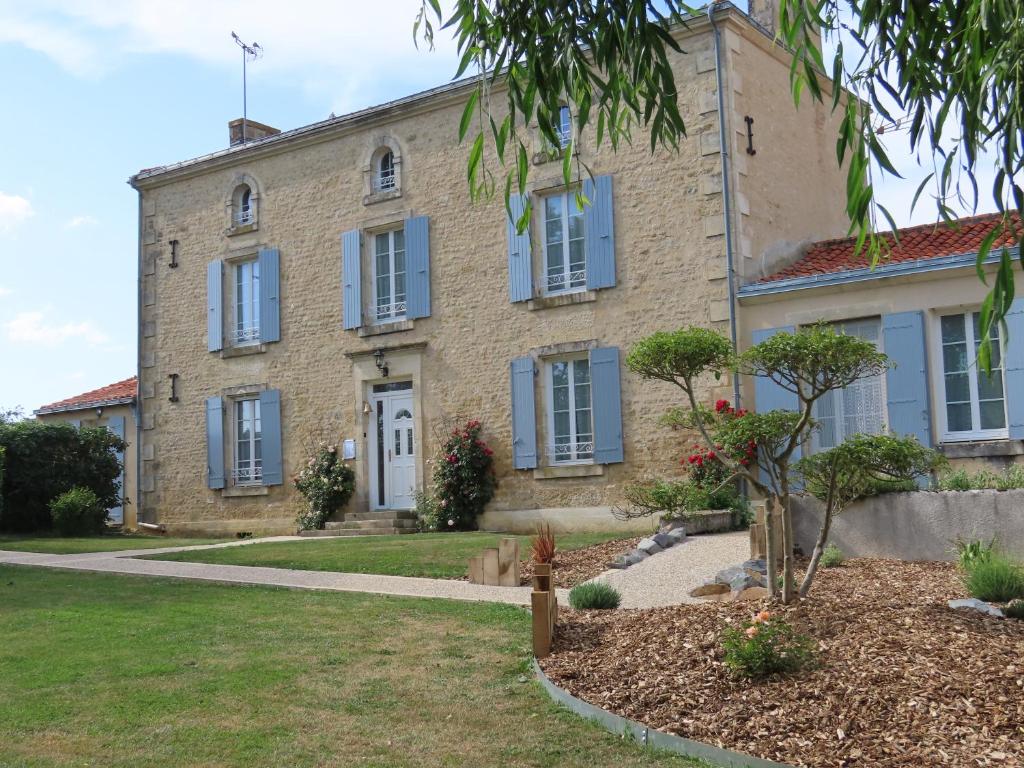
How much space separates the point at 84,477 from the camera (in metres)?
18.5

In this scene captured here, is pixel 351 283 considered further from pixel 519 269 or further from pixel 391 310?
pixel 519 269

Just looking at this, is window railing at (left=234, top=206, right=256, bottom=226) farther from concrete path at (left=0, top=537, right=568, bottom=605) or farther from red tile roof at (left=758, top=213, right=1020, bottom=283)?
red tile roof at (left=758, top=213, right=1020, bottom=283)

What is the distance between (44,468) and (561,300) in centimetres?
927

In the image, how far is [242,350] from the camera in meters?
17.9

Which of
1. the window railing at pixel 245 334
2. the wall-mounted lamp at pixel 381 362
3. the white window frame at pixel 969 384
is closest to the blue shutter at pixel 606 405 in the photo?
the wall-mounted lamp at pixel 381 362

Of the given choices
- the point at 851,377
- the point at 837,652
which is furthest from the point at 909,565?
the point at 837,652

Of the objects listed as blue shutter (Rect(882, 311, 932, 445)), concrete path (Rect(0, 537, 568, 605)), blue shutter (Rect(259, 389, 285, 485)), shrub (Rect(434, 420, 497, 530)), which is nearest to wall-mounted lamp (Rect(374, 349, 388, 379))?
shrub (Rect(434, 420, 497, 530))

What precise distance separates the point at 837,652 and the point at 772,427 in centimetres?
178

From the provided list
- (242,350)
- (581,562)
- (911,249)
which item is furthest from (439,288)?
(581,562)

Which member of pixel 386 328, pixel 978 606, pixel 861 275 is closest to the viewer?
pixel 978 606

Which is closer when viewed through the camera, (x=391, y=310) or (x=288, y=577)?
(x=288, y=577)

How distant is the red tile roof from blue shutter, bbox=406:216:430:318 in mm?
4921

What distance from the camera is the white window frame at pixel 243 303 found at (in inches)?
715

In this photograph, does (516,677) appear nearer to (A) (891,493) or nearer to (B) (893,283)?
(A) (891,493)
